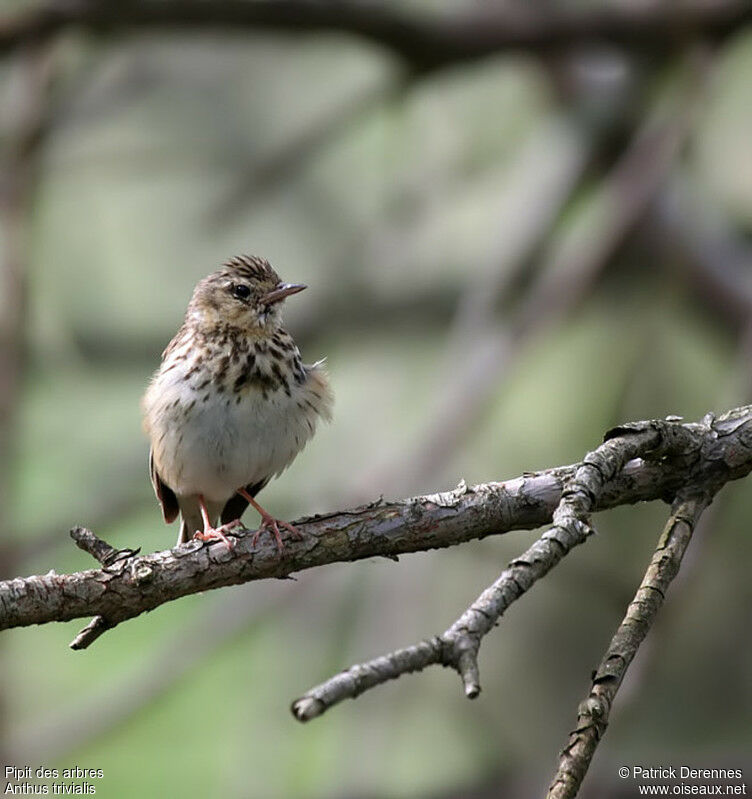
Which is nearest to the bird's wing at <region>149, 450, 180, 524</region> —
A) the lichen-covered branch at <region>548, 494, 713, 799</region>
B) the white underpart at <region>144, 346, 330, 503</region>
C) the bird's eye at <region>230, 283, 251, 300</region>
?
the white underpart at <region>144, 346, 330, 503</region>

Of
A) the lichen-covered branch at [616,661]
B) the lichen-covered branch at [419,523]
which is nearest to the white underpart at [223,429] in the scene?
the lichen-covered branch at [419,523]

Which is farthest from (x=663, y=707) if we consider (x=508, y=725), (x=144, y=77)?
(x=144, y=77)

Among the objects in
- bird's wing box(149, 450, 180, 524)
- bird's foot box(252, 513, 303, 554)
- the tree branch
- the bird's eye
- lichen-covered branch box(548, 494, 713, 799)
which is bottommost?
lichen-covered branch box(548, 494, 713, 799)

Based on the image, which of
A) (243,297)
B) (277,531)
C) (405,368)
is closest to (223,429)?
(243,297)

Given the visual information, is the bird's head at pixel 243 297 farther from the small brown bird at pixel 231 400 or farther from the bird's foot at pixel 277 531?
the bird's foot at pixel 277 531

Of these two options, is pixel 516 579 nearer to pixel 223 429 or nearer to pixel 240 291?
pixel 223 429

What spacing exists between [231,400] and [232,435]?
16 cm

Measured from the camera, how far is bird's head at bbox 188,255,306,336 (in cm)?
562

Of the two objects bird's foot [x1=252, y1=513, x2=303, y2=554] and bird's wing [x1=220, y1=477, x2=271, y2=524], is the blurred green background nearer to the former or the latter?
bird's wing [x1=220, y1=477, x2=271, y2=524]

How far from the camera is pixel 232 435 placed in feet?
17.0

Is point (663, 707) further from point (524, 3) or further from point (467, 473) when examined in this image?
point (524, 3)

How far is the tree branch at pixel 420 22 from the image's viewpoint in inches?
292

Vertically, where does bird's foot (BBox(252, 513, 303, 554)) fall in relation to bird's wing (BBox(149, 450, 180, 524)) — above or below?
below

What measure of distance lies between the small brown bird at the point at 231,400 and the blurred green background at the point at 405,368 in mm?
1572
